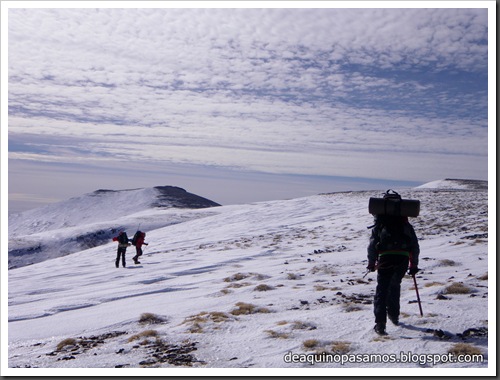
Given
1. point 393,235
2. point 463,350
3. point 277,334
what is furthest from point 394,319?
point 277,334

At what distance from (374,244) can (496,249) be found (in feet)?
9.92

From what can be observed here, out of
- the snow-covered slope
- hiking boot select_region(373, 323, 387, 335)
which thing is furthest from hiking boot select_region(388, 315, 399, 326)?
the snow-covered slope

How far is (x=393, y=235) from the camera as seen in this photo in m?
7.84

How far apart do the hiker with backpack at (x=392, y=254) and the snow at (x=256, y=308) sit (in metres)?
0.59

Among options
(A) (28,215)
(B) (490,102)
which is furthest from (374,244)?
(A) (28,215)

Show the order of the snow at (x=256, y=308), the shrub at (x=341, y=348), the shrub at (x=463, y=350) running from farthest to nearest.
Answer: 1. the snow at (x=256, y=308)
2. the shrub at (x=341, y=348)
3. the shrub at (x=463, y=350)

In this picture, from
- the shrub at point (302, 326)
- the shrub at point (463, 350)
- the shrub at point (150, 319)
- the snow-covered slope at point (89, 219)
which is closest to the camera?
the shrub at point (463, 350)

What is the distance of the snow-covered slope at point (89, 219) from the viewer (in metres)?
43.7

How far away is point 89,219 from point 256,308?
270ft

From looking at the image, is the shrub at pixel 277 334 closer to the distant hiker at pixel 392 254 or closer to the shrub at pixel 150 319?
the distant hiker at pixel 392 254

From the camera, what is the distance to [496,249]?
358 inches

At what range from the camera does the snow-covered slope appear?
143 feet

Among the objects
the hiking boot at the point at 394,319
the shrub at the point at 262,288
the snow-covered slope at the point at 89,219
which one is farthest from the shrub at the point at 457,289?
the snow-covered slope at the point at 89,219

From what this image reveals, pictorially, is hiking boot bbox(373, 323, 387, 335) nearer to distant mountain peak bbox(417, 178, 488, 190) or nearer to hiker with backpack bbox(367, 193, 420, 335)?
hiker with backpack bbox(367, 193, 420, 335)
